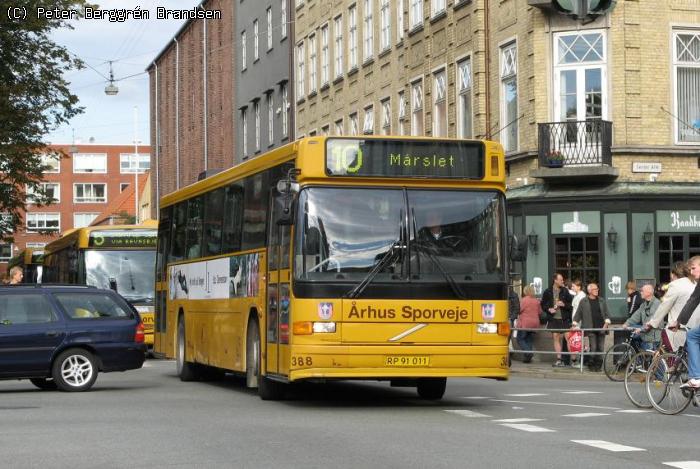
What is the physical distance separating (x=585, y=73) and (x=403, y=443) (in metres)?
21.9

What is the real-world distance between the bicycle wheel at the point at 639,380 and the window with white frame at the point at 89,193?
131150mm

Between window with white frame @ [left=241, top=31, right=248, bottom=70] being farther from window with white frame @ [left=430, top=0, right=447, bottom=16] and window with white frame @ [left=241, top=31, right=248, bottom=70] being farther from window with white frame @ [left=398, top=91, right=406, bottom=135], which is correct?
window with white frame @ [left=430, top=0, right=447, bottom=16]

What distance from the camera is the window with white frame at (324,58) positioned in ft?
178

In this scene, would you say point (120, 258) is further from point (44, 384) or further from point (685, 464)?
point (685, 464)

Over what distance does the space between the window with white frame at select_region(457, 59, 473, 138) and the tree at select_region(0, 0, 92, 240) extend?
1029cm

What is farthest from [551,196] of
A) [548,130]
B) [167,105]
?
[167,105]

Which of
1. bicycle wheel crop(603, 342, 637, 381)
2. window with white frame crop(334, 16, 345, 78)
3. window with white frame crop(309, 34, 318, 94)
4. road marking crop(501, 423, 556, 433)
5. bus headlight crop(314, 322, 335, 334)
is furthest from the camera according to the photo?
window with white frame crop(309, 34, 318, 94)

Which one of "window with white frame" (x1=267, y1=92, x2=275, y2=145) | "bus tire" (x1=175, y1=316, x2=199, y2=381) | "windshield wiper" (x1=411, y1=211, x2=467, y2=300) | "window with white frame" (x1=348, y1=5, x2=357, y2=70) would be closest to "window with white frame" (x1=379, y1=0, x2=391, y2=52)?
"window with white frame" (x1=348, y1=5, x2=357, y2=70)

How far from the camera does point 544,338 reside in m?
29.4

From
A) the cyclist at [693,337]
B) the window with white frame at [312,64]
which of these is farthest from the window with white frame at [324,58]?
the cyclist at [693,337]

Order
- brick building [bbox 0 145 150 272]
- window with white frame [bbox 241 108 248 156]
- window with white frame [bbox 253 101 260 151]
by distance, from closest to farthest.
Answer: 1. window with white frame [bbox 253 101 260 151]
2. window with white frame [bbox 241 108 248 156]
3. brick building [bbox 0 145 150 272]

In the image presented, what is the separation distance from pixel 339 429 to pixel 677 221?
66.6ft

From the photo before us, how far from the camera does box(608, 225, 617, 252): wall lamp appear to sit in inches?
1287

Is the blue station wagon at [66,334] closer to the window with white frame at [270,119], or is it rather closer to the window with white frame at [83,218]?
the window with white frame at [270,119]
